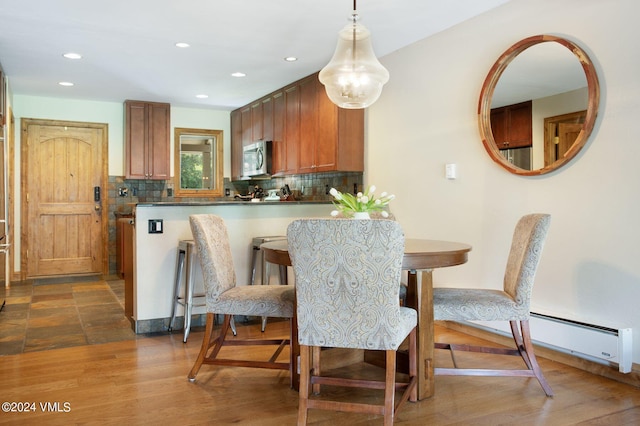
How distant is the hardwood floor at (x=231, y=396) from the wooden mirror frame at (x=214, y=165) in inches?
167

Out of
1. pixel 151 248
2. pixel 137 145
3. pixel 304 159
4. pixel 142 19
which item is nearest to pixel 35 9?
pixel 142 19

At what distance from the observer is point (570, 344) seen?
3088 millimetres

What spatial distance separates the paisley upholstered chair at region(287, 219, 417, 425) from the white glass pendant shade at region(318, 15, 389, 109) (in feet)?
3.51

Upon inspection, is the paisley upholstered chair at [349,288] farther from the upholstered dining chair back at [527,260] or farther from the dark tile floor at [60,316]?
the dark tile floor at [60,316]

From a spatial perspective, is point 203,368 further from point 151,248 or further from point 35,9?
point 35,9

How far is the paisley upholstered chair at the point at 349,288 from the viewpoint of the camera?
2.08m

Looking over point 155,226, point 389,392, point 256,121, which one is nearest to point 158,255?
point 155,226

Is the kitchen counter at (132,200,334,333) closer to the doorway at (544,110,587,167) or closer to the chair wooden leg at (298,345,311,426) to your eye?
the chair wooden leg at (298,345,311,426)

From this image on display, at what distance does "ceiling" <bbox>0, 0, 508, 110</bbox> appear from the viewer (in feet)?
11.5

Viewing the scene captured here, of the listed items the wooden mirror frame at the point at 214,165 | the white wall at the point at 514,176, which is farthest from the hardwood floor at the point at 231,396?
the wooden mirror frame at the point at 214,165

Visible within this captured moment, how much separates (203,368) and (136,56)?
2.92 meters

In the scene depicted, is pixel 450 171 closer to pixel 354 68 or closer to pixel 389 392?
pixel 354 68

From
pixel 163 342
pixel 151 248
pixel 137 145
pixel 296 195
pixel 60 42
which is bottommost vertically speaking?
pixel 163 342

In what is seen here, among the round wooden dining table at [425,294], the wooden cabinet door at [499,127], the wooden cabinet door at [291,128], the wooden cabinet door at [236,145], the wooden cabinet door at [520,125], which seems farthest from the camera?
the wooden cabinet door at [236,145]
